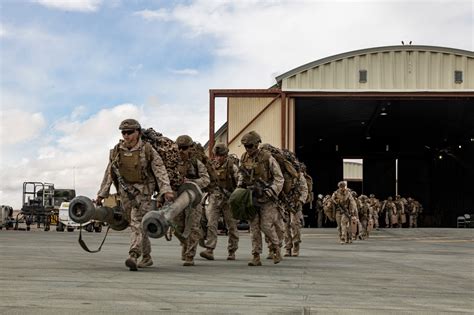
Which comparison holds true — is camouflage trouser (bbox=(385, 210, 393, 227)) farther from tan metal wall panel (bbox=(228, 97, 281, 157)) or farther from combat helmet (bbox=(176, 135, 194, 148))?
combat helmet (bbox=(176, 135, 194, 148))

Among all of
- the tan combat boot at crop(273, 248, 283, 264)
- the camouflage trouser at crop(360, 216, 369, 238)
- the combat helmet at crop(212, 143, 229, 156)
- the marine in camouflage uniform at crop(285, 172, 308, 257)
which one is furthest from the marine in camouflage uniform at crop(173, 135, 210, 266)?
the camouflage trouser at crop(360, 216, 369, 238)

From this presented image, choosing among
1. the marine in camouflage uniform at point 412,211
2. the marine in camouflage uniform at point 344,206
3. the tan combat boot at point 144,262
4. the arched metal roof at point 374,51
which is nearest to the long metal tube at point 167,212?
the tan combat boot at point 144,262

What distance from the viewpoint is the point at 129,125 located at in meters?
11.0

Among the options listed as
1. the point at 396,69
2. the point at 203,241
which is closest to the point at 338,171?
the point at 396,69

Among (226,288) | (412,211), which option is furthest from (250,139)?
(412,211)

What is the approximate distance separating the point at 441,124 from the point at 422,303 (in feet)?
145

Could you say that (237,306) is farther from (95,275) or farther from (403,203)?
(403,203)

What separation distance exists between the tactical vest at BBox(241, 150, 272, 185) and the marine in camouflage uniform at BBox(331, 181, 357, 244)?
11.0 m

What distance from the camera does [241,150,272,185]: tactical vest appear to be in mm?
13289

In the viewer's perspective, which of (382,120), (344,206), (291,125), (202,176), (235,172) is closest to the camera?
(202,176)

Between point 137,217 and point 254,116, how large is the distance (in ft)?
87.6

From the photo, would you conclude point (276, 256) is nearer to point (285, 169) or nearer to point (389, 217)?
point (285, 169)

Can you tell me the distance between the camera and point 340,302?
774cm

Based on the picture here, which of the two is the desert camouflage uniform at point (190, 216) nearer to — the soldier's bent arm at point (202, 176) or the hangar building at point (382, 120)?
the soldier's bent arm at point (202, 176)
